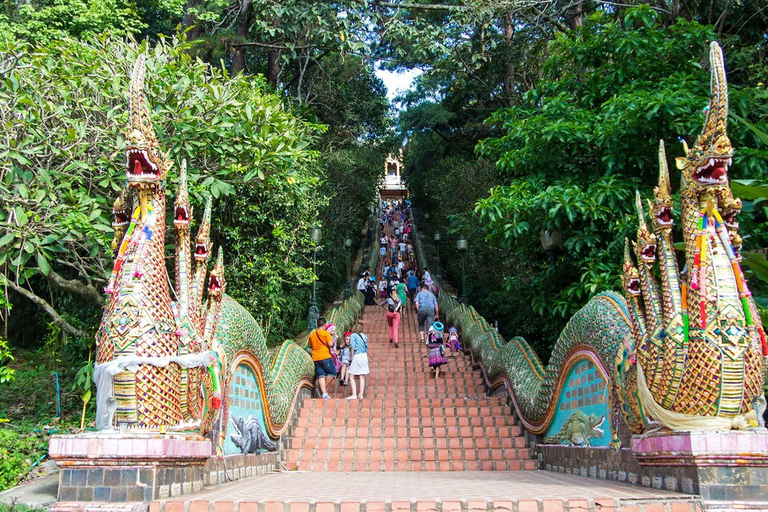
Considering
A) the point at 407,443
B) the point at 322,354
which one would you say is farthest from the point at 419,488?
the point at 322,354

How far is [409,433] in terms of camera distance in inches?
372

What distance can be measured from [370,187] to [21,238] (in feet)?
63.4

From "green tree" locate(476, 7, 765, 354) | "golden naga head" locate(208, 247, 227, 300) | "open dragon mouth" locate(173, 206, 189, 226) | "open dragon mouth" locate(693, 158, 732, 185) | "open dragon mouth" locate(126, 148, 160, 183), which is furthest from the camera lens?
"green tree" locate(476, 7, 765, 354)

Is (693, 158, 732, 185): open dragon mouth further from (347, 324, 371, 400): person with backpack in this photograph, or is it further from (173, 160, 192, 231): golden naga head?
(347, 324, 371, 400): person with backpack

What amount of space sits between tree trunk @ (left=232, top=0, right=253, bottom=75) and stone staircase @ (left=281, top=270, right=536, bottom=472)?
26.0 feet

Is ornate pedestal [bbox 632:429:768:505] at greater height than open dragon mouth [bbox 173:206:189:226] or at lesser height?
lesser

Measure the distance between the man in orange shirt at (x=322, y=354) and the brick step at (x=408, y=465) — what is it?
2116 millimetres

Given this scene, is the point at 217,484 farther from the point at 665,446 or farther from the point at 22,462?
the point at 665,446

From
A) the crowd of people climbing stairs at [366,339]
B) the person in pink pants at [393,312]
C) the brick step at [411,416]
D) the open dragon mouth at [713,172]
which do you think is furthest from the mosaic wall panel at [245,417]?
the person in pink pants at [393,312]

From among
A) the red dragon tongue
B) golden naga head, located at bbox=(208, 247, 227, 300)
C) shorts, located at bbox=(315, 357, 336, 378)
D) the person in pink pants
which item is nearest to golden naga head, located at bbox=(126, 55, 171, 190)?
golden naga head, located at bbox=(208, 247, 227, 300)

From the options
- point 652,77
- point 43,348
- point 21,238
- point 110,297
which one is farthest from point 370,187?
point 110,297

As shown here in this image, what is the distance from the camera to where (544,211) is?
29.9 feet

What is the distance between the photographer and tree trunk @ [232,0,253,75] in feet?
49.9

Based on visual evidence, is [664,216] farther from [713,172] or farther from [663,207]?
[713,172]
